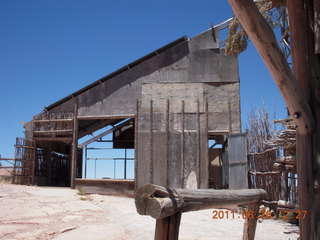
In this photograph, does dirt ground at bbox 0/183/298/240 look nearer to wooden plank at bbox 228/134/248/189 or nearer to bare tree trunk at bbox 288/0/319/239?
wooden plank at bbox 228/134/248/189

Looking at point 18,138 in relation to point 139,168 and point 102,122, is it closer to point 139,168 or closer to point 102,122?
point 102,122

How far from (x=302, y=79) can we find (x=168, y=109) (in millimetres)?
10488

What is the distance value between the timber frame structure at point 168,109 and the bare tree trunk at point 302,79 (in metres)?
8.88

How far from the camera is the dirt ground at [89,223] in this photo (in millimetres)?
6730

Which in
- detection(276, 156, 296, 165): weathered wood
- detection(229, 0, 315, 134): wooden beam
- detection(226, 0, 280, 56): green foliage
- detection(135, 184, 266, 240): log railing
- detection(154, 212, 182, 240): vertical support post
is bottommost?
detection(154, 212, 182, 240): vertical support post

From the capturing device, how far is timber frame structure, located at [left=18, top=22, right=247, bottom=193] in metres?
13.4

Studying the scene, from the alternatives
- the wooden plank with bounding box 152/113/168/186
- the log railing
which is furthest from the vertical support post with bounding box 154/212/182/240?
the wooden plank with bounding box 152/113/168/186

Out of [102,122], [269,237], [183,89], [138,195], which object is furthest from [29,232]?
[102,122]

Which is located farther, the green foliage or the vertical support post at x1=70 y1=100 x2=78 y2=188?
the vertical support post at x1=70 y1=100 x2=78 y2=188

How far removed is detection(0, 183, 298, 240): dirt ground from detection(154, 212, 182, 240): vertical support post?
135 inches

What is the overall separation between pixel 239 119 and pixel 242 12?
10702 mm

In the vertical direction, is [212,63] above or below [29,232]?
above

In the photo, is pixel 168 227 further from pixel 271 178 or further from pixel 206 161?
pixel 206 161

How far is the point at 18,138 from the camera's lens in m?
15.3
